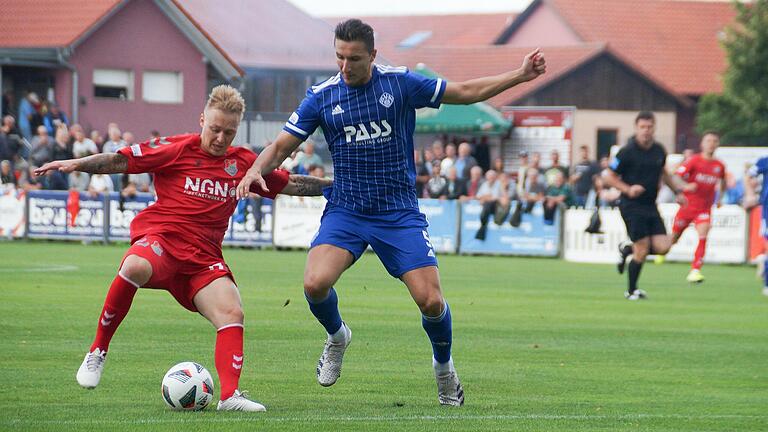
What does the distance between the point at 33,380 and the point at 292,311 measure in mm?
5480

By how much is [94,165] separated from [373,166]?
1667 millimetres

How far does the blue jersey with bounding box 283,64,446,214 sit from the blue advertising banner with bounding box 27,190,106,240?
64.9 ft

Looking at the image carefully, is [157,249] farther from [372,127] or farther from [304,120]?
[372,127]

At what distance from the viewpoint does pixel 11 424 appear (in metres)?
7.40

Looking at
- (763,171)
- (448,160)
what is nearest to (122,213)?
(448,160)

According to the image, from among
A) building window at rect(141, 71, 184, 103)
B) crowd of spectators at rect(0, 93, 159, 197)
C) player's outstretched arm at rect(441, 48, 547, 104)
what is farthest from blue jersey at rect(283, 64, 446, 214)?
building window at rect(141, 71, 184, 103)

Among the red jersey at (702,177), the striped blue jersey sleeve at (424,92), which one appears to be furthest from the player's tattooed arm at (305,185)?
the red jersey at (702,177)

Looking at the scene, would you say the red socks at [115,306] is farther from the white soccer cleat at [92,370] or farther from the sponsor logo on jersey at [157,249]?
the sponsor logo on jersey at [157,249]

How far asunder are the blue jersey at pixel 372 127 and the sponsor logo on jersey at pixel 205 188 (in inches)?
22.1

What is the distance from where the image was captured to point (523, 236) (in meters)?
27.1

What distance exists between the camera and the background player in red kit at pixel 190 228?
832 centimetres

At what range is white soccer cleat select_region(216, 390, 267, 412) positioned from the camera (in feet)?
26.2

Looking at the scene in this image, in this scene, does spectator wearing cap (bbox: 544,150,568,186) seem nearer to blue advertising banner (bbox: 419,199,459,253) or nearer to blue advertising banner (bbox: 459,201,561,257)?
blue advertising banner (bbox: 459,201,561,257)

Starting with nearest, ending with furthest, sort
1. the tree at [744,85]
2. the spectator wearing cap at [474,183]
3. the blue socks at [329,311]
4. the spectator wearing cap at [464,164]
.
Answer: the blue socks at [329,311], the spectator wearing cap at [474,183], the spectator wearing cap at [464,164], the tree at [744,85]
